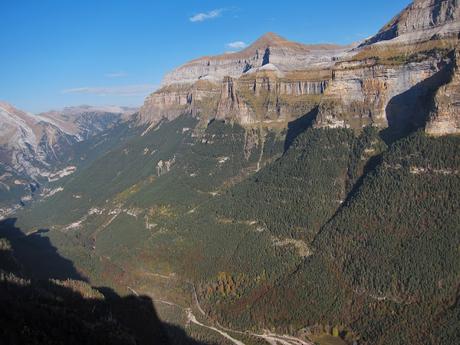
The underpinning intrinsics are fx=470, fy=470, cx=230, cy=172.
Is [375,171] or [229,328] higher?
[375,171]

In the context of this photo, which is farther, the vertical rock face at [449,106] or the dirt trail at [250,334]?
the vertical rock face at [449,106]

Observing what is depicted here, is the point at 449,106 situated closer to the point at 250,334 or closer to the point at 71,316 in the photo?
the point at 250,334

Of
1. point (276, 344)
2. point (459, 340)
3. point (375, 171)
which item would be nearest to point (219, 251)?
point (276, 344)

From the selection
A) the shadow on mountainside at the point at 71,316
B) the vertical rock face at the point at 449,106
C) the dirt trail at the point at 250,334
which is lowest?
the dirt trail at the point at 250,334

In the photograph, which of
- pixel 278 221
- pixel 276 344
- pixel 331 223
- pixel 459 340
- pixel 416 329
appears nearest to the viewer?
pixel 459 340

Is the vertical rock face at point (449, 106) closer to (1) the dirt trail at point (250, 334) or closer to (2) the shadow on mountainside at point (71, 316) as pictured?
(1) the dirt trail at point (250, 334)

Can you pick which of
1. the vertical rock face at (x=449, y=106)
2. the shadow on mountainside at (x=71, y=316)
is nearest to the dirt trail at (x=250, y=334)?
the shadow on mountainside at (x=71, y=316)

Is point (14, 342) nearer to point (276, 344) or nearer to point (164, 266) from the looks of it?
point (276, 344)

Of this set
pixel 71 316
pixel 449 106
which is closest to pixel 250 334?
pixel 71 316
